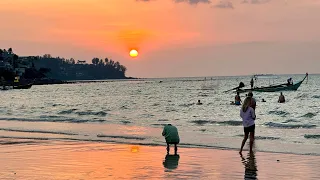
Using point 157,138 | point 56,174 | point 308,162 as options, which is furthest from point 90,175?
point 157,138

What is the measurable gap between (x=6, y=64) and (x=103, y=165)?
190902 mm

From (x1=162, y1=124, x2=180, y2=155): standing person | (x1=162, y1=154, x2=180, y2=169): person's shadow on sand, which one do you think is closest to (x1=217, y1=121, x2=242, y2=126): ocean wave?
(x1=162, y1=124, x2=180, y2=155): standing person

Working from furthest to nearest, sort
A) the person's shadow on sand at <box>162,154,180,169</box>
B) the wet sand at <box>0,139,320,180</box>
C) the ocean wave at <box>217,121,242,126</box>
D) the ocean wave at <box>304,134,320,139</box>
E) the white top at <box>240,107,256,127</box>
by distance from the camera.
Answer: the ocean wave at <box>217,121,242,126</box>
the ocean wave at <box>304,134,320,139</box>
the white top at <box>240,107,256,127</box>
the person's shadow on sand at <box>162,154,180,169</box>
the wet sand at <box>0,139,320,180</box>

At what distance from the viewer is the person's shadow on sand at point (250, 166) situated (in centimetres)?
1282

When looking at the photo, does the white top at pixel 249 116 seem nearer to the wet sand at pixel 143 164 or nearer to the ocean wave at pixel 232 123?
the wet sand at pixel 143 164

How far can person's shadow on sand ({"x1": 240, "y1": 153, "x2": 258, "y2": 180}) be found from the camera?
12.8 metres

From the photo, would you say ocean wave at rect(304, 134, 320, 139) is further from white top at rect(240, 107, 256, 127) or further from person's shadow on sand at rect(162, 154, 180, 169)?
person's shadow on sand at rect(162, 154, 180, 169)

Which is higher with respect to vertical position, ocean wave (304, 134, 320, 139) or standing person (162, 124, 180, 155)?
standing person (162, 124, 180, 155)

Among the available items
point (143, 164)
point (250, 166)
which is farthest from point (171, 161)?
point (250, 166)

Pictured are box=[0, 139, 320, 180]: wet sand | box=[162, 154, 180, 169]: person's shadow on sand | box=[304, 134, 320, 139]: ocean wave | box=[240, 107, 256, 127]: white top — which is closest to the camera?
box=[0, 139, 320, 180]: wet sand

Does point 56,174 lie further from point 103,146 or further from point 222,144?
point 222,144

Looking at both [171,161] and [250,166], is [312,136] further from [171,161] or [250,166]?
[171,161]

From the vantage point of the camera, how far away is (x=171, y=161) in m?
15.2

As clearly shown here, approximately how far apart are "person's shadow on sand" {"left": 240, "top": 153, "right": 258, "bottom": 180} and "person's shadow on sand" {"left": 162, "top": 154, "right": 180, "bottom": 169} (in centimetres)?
193
